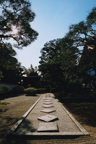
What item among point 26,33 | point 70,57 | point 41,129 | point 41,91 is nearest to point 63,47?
point 70,57

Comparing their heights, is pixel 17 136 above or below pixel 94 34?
below

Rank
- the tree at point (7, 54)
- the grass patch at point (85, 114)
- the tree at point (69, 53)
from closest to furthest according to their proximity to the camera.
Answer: the grass patch at point (85, 114) < the tree at point (7, 54) < the tree at point (69, 53)

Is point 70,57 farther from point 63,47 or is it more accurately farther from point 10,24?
point 10,24

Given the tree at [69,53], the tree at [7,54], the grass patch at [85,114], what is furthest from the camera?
the tree at [69,53]

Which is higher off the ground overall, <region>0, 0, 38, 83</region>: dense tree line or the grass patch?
<region>0, 0, 38, 83</region>: dense tree line

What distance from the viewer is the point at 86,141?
2.86 m

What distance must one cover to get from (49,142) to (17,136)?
1.06 metres

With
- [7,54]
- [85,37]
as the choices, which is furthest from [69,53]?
[7,54]

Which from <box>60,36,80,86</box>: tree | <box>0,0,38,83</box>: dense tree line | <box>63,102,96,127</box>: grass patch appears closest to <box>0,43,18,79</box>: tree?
<box>0,0,38,83</box>: dense tree line

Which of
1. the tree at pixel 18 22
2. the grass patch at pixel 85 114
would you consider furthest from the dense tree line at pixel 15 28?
the grass patch at pixel 85 114

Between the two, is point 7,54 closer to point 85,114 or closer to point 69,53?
point 69,53

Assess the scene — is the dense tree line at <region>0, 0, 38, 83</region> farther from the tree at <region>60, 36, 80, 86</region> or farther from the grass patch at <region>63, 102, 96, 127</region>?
the grass patch at <region>63, 102, 96, 127</region>

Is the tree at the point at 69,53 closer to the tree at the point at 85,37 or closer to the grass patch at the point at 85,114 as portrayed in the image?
the tree at the point at 85,37

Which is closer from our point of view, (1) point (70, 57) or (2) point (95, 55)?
(2) point (95, 55)
